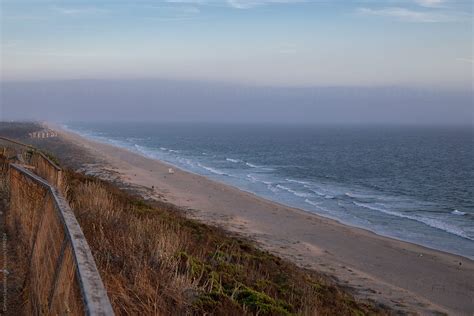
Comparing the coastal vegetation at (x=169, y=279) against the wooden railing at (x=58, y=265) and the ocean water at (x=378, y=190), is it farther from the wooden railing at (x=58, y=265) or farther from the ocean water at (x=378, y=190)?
the ocean water at (x=378, y=190)

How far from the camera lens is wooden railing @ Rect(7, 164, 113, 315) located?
2.92 m

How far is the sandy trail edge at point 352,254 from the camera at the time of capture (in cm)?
1603

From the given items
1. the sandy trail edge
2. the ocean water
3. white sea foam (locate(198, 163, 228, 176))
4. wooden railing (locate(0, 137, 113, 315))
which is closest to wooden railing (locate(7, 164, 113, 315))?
wooden railing (locate(0, 137, 113, 315))

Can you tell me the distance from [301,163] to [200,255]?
5463 cm

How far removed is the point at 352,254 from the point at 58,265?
18.2 m

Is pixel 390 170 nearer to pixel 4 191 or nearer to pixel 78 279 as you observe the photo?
pixel 4 191

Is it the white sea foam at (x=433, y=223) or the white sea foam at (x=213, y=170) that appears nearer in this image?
the white sea foam at (x=433, y=223)

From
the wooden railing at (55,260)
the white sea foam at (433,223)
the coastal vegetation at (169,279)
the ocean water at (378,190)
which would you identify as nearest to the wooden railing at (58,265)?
the wooden railing at (55,260)

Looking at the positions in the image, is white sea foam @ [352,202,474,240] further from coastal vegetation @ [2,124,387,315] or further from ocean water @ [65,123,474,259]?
coastal vegetation @ [2,124,387,315]

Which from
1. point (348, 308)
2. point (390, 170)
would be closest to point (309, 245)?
point (348, 308)

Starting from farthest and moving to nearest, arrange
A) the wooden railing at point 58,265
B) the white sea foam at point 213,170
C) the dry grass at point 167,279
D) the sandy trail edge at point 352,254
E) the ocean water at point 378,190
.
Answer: the white sea foam at point 213,170 → the ocean water at point 378,190 → the sandy trail edge at point 352,254 → the dry grass at point 167,279 → the wooden railing at point 58,265

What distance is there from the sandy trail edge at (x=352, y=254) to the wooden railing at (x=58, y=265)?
1057cm

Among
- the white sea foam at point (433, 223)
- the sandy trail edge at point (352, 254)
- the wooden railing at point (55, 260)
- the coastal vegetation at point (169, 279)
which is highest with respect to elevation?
the wooden railing at point (55, 260)

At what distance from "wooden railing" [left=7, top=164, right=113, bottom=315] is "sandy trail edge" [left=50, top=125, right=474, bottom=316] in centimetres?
1057
